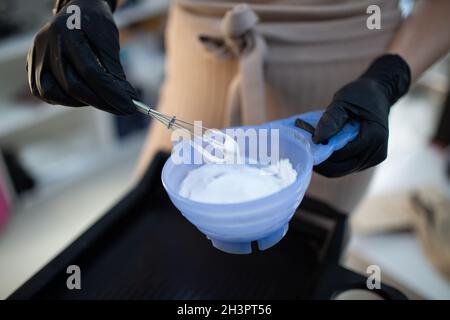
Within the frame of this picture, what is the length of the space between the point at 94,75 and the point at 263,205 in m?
0.22

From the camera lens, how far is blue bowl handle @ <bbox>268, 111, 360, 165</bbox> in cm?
41

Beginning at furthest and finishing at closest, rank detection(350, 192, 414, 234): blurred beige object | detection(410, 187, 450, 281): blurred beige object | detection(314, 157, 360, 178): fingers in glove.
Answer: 1. detection(350, 192, 414, 234): blurred beige object
2. detection(410, 187, 450, 281): blurred beige object
3. detection(314, 157, 360, 178): fingers in glove

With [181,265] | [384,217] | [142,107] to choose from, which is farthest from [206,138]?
[384,217]

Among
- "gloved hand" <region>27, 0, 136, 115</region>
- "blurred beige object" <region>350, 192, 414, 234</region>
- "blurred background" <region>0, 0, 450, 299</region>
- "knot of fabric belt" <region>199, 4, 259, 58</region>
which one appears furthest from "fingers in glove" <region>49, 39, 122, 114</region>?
"blurred beige object" <region>350, 192, 414, 234</region>

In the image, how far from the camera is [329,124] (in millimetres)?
410

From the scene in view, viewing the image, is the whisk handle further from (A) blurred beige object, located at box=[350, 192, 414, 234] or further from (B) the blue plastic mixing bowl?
(A) blurred beige object, located at box=[350, 192, 414, 234]

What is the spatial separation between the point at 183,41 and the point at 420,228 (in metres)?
0.72

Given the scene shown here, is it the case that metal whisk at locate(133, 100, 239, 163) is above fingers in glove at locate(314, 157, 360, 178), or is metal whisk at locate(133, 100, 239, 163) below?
above

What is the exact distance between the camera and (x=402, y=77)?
Result: 523mm

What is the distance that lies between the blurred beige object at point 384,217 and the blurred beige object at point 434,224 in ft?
0.08

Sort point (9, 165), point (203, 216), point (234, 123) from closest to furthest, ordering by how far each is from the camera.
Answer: point (203, 216) → point (234, 123) → point (9, 165)

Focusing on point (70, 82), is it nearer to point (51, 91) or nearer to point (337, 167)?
point (51, 91)
